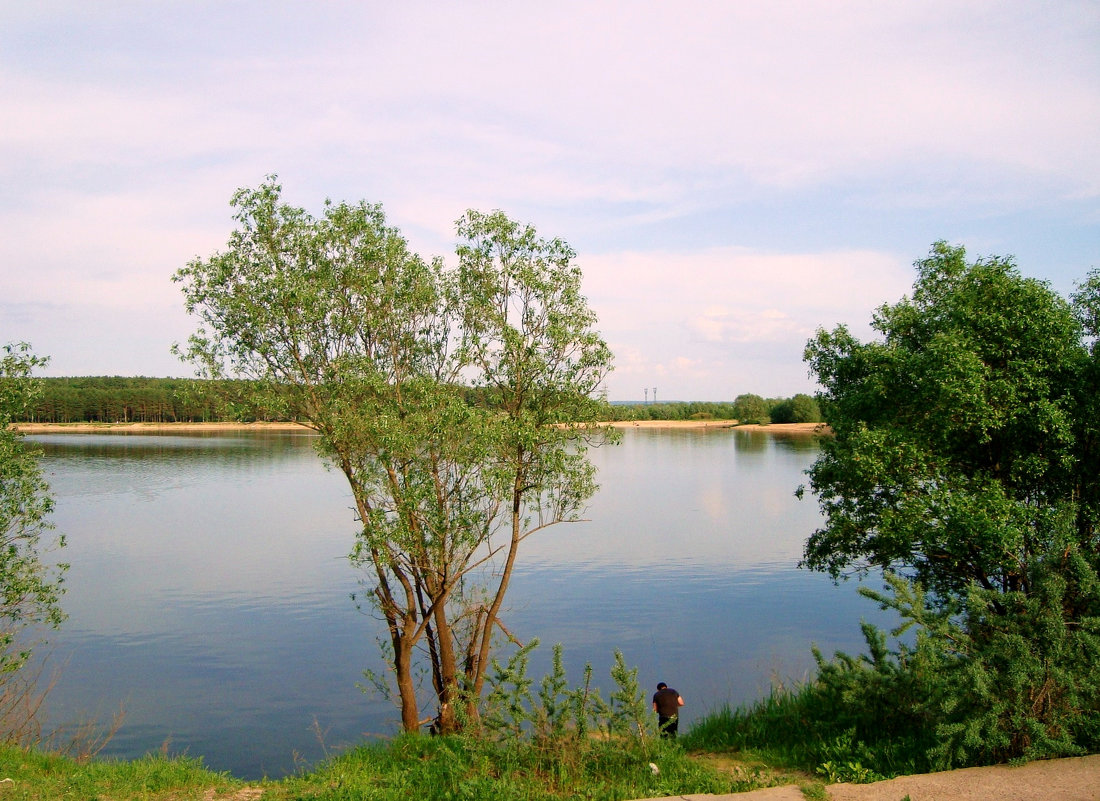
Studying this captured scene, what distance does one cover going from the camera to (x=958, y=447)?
13055 mm

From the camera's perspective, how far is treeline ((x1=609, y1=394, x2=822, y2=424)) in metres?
130

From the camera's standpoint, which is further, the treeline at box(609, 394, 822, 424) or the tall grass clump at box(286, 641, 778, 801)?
the treeline at box(609, 394, 822, 424)

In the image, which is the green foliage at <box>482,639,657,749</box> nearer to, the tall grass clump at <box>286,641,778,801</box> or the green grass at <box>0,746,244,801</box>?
the tall grass clump at <box>286,641,778,801</box>

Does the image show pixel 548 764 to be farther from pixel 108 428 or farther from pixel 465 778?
pixel 108 428

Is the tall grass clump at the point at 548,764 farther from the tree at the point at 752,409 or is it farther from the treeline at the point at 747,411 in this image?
the tree at the point at 752,409

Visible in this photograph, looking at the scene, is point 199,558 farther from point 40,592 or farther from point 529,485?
point 529,485

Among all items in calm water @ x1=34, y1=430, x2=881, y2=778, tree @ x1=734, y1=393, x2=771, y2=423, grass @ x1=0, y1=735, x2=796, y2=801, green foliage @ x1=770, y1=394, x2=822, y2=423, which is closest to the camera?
grass @ x1=0, y1=735, x2=796, y2=801

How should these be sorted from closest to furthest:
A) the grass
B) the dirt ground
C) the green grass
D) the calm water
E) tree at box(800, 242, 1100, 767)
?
the dirt ground < the grass < the green grass < tree at box(800, 242, 1100, 767) < the calm water

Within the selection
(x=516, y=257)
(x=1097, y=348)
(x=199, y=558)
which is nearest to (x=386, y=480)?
(x=516, y=257)

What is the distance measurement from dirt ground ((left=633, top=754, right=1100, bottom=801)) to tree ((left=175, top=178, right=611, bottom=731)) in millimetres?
7536

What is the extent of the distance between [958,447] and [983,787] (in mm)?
7568

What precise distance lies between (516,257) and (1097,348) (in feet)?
32.1

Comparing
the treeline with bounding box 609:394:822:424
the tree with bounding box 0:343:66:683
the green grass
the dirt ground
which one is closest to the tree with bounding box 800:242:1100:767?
the dirt ground

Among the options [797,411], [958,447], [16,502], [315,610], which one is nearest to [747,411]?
[797,411]
